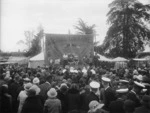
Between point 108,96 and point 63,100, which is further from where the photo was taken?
point 63,100

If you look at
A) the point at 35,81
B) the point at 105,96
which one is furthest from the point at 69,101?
the point at 35,81

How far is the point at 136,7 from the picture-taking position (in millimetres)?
39906

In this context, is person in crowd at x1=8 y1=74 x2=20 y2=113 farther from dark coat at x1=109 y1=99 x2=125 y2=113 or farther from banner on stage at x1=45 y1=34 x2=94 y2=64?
banner on stage at x1=45 y1=34 x2=94 y2=64

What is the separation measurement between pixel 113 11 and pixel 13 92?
35088 mm

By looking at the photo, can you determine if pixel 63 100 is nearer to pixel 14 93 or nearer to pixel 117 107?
pixel 14 93

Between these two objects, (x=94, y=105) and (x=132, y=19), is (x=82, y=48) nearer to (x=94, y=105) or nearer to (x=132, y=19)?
(x=132, y=19)

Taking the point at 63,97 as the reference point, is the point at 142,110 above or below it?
above

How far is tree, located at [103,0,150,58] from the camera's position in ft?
129

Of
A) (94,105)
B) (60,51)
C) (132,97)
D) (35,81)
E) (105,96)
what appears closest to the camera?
(94,105)

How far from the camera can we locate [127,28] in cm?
3931

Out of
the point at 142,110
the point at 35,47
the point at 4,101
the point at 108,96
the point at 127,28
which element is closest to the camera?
the point at 142,110

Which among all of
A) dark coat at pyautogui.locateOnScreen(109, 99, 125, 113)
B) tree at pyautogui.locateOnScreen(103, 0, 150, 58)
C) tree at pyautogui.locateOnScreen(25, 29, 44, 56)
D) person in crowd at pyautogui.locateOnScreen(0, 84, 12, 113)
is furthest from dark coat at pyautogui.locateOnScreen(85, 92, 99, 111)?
tree at pyautogui.locateOnScreen(25, 29, 44, 56)

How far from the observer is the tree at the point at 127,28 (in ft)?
129

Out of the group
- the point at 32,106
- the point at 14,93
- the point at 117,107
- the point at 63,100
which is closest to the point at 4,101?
the point at 14,93
